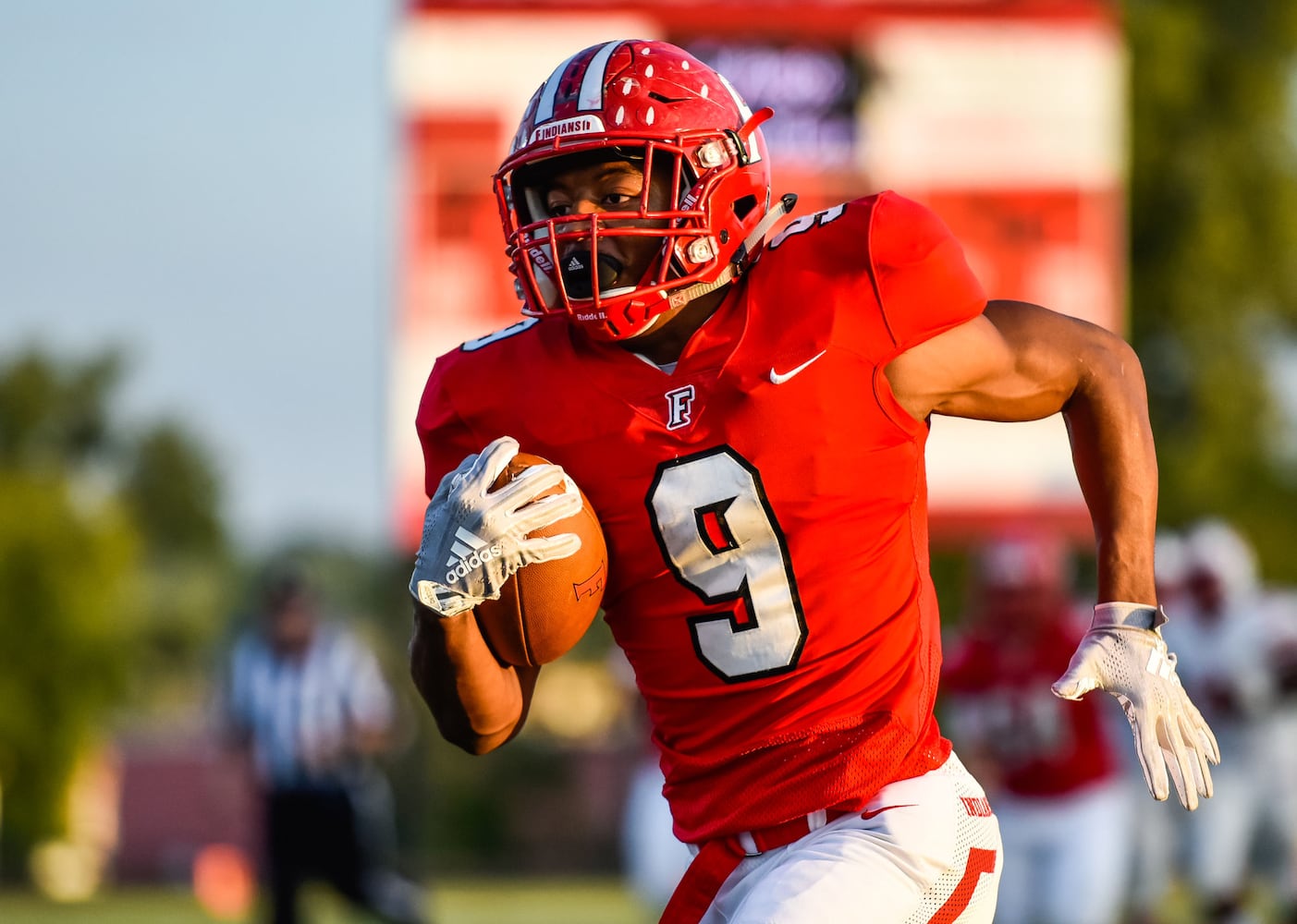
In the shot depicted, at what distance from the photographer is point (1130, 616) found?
9.91 feet

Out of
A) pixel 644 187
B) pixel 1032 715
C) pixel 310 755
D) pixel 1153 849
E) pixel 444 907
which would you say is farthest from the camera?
pixel 444 907

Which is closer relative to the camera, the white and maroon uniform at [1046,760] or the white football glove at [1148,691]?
the white football glove at [1148,691]

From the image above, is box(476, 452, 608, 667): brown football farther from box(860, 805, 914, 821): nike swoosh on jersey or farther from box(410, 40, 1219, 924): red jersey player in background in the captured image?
box(860, 805, 914, 821): nike swoosh on jersey

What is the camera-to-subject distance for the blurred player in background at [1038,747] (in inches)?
292

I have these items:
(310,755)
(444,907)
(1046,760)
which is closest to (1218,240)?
(444,907)

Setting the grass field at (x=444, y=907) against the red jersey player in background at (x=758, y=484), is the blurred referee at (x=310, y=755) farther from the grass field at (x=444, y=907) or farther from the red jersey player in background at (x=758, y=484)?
the red jersey player in background at (x=758, y=484)

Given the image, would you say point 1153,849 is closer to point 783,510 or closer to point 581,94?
point 783,510

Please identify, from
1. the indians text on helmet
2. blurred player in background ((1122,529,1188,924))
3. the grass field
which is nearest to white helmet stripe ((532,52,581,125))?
the indians text on helmet

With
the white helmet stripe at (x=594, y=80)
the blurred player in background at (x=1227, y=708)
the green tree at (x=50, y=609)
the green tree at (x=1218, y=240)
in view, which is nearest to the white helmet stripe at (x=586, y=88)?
the white helmet stripe at (x=594, y=80)

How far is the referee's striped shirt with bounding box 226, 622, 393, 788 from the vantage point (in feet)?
29.3

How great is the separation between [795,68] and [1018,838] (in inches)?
217

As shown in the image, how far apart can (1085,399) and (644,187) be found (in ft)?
2.71

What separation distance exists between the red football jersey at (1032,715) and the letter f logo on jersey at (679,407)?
15.4 feet

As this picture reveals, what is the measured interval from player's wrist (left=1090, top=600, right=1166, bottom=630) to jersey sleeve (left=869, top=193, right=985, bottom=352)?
540mm
